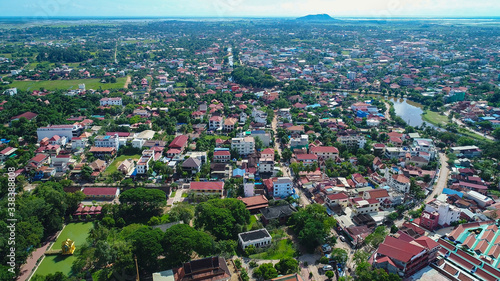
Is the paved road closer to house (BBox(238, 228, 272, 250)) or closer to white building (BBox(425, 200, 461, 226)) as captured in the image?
white building (BBox(425, 200, 461, 226))

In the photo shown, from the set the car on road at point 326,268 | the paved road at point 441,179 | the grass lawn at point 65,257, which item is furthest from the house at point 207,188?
the paved road at point 441,179

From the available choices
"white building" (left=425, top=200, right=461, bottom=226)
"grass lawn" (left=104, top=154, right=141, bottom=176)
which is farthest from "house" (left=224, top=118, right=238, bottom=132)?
"white building" (left=425, top=200, right=461, bottom=226)

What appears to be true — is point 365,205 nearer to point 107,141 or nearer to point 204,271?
point 204,271

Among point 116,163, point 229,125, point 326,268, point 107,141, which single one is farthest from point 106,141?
point 326,268

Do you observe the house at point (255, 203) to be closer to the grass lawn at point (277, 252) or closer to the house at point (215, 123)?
the grass lawn at point (277, 252)

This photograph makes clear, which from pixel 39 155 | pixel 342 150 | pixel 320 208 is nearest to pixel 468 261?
pixel 320 208

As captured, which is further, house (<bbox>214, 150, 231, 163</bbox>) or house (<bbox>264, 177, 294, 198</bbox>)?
house (<bbox>214, 150, 231, 163</bbox>)

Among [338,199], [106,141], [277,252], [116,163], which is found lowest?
[116,163]

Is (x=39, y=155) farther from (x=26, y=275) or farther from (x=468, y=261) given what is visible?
(x=468, y=261)
